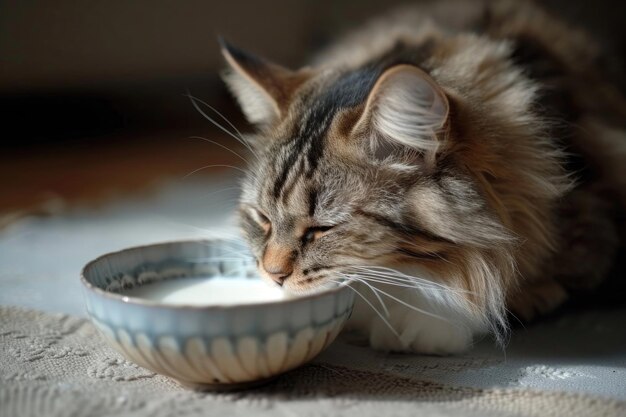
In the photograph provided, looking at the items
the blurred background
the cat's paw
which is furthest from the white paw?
the blurred background

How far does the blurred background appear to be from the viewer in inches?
114

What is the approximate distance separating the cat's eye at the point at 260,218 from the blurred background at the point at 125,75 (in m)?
1.34

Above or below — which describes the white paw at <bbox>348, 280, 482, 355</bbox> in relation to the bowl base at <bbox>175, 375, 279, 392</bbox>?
below

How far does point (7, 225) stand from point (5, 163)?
40.3 inches

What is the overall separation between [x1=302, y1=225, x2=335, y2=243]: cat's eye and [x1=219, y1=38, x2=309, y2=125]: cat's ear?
0.30m

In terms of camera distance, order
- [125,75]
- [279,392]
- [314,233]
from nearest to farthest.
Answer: [279,392], [314,233], [125,75]

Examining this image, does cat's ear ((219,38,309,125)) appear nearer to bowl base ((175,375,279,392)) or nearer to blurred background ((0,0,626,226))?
bowl base ((175,375,279,392))

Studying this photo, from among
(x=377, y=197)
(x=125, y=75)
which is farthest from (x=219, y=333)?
(x=125, y=75)

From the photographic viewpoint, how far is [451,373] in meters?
1.08

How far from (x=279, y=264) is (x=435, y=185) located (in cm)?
28

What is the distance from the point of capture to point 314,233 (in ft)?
3.54

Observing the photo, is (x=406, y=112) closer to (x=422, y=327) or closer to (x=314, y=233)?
(x=314, y=233)

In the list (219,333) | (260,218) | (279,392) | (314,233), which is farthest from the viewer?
(260,218)

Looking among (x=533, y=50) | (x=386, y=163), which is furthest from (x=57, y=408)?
(x=533, y=50)
